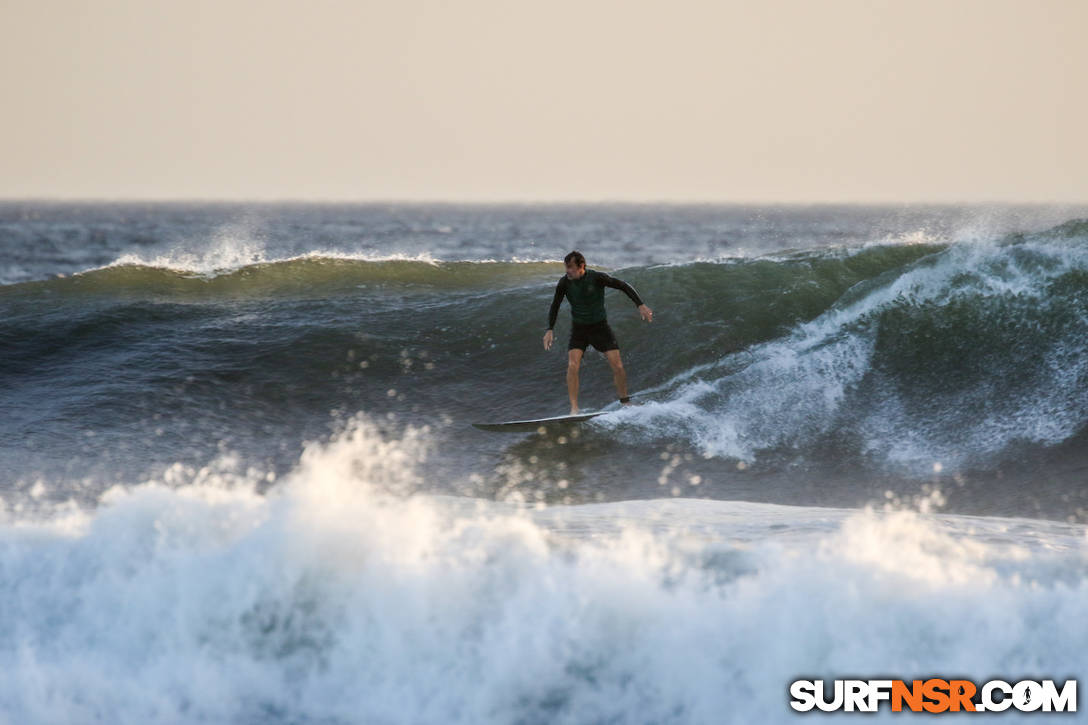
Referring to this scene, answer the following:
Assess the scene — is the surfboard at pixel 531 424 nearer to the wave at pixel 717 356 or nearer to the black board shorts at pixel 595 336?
the wave at pixel 717 356

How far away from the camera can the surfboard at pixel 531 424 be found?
1009cm

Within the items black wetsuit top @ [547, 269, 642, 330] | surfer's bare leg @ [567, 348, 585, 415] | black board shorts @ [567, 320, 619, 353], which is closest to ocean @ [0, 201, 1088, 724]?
surfer's bare leg @ [567, 348, 585, 415]

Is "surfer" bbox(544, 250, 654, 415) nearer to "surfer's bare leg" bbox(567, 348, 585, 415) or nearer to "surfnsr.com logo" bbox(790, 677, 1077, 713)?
"surfer's bare leg" bbox(567, 348, 585, 415)

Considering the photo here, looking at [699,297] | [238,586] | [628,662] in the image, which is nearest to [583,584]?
[628,662]

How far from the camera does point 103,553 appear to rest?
5.89 meters

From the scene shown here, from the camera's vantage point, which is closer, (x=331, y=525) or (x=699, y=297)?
(x=331, y=525)

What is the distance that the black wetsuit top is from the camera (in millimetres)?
9727

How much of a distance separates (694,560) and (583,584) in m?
0.72

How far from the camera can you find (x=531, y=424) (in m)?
10.4

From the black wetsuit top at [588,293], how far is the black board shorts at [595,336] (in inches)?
2.1

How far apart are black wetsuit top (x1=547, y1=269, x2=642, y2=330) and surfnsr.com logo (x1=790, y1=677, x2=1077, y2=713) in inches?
214

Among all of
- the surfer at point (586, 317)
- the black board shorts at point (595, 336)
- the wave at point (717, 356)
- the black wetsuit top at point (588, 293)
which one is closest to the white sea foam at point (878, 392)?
the wave at point (717, 356)

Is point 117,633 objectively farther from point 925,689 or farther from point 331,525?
point 925,689

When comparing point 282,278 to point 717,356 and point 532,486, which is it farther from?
point 532,486
